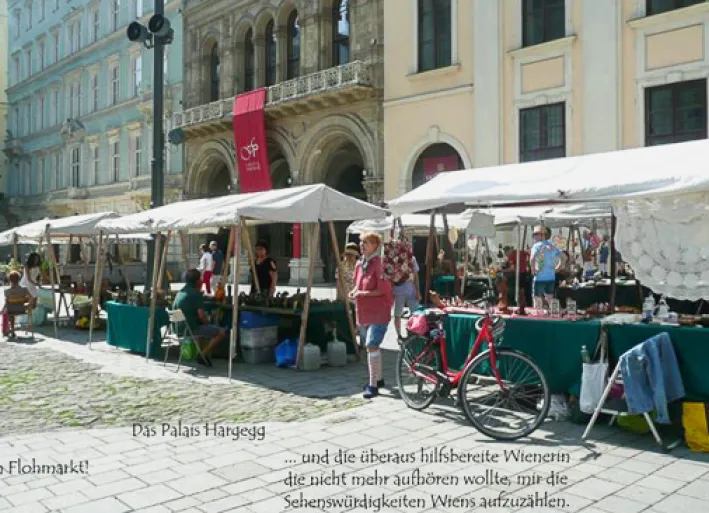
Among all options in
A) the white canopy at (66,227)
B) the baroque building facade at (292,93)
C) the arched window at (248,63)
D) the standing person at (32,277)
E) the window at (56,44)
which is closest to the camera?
the white canopy at (66,227)

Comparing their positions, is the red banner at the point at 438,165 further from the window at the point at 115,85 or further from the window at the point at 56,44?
the window at the point at 56,44

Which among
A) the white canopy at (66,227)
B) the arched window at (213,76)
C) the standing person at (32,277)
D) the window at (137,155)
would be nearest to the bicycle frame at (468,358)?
the white canopy at (66,227)

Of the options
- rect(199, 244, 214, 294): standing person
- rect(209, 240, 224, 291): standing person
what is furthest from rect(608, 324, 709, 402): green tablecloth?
rect(209, 240, 224, 291): standing person

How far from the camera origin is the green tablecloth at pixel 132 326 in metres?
11.1

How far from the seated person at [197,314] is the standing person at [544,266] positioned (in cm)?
575

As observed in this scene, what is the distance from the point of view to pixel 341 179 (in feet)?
89.1

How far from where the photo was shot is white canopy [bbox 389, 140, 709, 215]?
6.29 meters

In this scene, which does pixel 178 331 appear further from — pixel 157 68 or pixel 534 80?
pixel 534 80

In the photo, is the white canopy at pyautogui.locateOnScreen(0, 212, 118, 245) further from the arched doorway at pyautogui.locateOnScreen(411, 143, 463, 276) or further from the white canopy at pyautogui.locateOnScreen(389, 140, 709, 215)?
the arched doorway at pyautogui.locateOnScreen(411, 143, 463, 276)

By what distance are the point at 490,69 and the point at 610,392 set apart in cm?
1419

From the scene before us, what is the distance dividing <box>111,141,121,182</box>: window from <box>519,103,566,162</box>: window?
25046 mm

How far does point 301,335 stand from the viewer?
32.3 ft

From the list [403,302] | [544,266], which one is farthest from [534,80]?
[403,302]

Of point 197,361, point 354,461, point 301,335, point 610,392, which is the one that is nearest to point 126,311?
point 197,361
